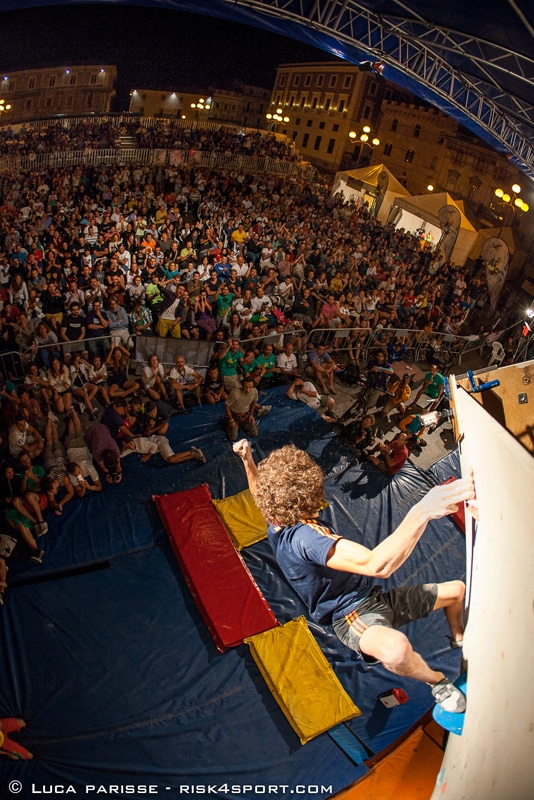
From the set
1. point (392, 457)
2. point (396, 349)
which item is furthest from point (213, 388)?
point (396, 349)

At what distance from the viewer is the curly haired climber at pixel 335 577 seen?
2.13 m

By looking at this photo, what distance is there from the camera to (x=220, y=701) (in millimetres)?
3965

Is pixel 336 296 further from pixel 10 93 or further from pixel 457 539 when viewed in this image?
pixel 10 93

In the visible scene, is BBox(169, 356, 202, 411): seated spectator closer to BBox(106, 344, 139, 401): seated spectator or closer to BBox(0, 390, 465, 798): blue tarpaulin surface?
BBox(106, 344, 139, 401): seated spectator

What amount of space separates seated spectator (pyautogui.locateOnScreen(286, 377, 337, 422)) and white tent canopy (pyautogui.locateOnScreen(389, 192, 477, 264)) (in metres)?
12.4

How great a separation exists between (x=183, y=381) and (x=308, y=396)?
229cm

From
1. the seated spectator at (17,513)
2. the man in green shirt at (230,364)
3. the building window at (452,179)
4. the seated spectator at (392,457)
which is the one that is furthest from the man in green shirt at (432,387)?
the building window at (452,179)

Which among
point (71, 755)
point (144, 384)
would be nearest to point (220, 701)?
point (71, 755)

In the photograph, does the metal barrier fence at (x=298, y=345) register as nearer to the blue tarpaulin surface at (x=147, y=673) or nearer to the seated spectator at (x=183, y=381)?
the seated spectator at (x=183, y=381)

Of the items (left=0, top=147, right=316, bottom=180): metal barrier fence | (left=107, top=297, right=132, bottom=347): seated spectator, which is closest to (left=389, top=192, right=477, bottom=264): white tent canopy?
(left=0, top=147, right=316, bottom=180): metal barrier fence

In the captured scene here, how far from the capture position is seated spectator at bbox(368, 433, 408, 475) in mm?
6730

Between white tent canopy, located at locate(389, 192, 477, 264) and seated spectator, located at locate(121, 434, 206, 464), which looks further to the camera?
white tent canopy, located at locate(389, 192, 477, 264)

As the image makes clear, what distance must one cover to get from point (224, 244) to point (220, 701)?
36.2 ft

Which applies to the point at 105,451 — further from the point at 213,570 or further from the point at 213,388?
the point at 213,388
